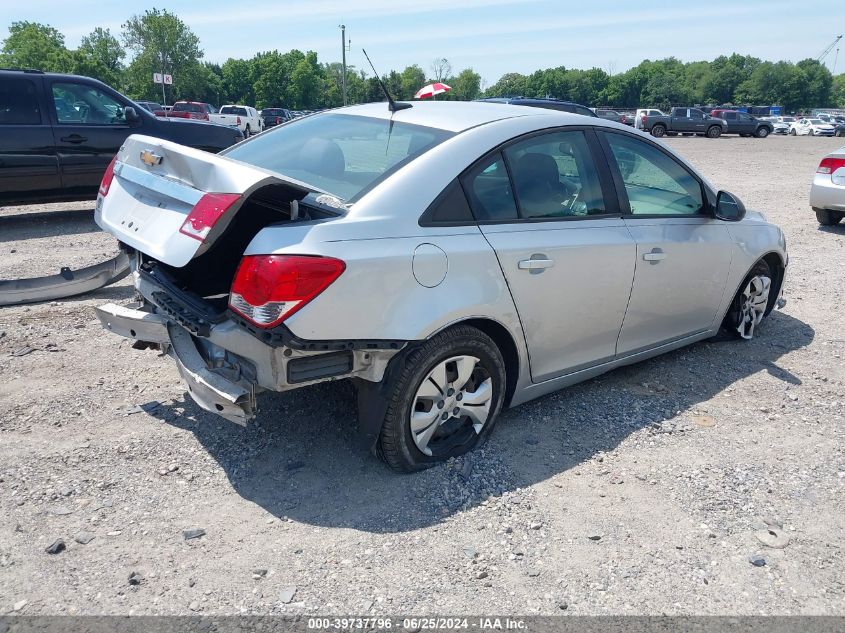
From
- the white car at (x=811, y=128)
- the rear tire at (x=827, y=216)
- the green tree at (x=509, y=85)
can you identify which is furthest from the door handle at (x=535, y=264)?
the green tree at (x=509, y=85)

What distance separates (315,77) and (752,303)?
4124 inches

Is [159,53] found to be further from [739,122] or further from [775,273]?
[775,273]

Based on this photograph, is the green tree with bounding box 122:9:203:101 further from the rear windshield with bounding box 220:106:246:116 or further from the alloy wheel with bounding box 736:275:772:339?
the alloy wheel with bounding box 736:275:772:339

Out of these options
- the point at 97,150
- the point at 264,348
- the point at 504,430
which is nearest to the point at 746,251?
the point at 504,430

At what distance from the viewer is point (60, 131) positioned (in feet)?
28.6

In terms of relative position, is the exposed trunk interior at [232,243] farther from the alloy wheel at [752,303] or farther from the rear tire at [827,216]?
the rear tire at [827,216]

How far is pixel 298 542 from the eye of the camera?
9.46ft

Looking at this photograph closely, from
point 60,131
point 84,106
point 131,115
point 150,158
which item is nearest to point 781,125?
point 131,115

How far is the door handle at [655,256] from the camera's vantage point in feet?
13.4

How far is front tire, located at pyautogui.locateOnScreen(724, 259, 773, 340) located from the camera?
17.1 ft

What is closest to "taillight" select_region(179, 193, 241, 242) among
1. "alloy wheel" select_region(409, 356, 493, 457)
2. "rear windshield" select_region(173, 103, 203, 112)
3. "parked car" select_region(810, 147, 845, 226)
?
"alloy wheel" select_region(409, 356, 493, 457)

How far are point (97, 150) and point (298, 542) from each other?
7740 millimetres

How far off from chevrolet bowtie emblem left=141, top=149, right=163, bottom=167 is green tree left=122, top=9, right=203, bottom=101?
97.9 metres

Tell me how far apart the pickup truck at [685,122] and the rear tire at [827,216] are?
106 feet
